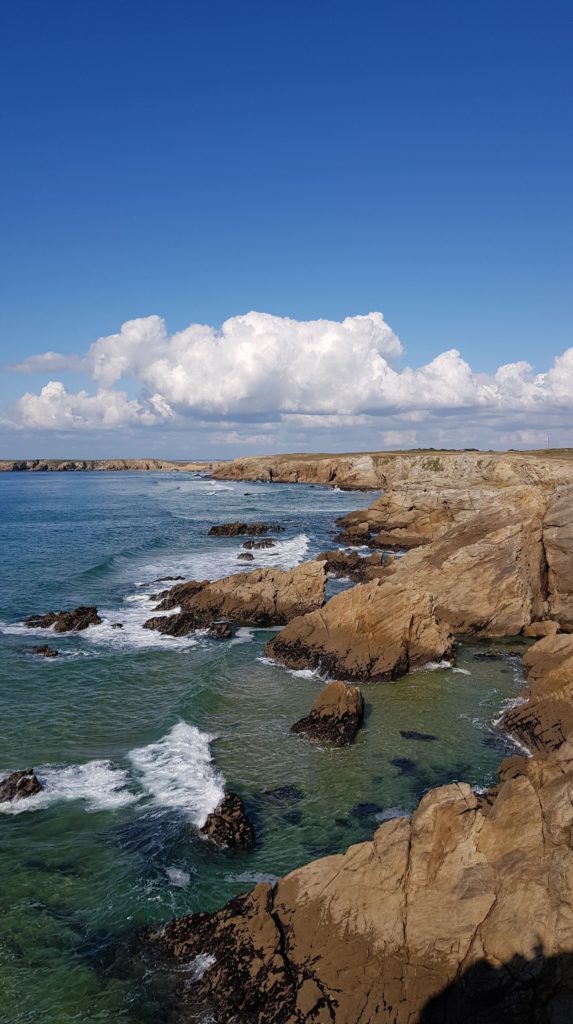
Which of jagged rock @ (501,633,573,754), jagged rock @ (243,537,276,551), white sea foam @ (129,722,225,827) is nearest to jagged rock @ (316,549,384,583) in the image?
jagged rock @ (243,537,276,551)

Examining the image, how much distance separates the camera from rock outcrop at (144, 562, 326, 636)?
37469 mm

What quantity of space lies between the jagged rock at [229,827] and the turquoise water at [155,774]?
335 millimetres

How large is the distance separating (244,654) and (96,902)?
17.8m

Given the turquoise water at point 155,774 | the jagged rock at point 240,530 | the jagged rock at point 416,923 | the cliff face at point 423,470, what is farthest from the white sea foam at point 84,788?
the cliff face at point 423,470

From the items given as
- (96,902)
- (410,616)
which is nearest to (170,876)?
(96,902)

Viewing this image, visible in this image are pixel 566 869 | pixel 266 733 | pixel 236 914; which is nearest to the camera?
pixel 566 869

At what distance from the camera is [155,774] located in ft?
66.6

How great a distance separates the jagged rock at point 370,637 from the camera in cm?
2905

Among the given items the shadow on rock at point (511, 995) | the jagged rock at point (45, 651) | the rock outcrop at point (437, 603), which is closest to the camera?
the shadow on rock at point (511, 995)

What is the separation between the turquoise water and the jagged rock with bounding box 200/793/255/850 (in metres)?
0.33

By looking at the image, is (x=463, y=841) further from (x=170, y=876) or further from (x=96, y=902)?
(x=96, y=902)

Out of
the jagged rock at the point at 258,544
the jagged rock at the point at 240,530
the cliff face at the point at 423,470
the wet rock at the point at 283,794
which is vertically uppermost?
the cliff face at the point at 423,470

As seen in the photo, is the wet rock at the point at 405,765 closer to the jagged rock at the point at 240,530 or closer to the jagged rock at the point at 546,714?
the jagged rock at the point at 546,714

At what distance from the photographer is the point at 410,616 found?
98.1ft
